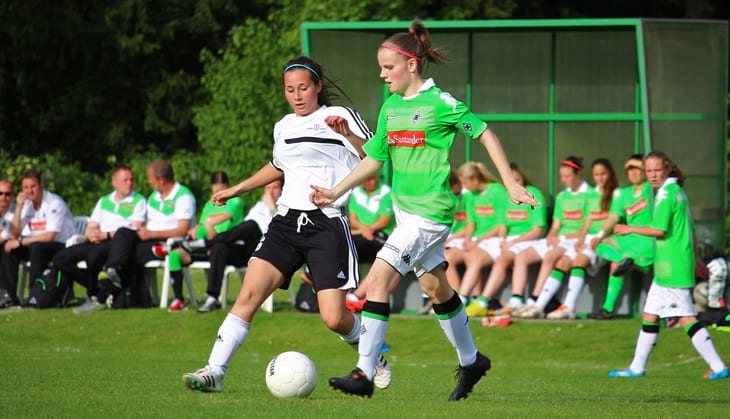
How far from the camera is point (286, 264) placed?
26.6ft

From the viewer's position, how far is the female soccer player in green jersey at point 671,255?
11.1 metres

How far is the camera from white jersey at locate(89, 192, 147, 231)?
16.4 meters

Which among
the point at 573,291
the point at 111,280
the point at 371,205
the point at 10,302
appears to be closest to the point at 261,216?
the point at 371,205

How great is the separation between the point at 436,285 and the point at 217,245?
7.87 m

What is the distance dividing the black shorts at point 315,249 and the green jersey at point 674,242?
3.97 m

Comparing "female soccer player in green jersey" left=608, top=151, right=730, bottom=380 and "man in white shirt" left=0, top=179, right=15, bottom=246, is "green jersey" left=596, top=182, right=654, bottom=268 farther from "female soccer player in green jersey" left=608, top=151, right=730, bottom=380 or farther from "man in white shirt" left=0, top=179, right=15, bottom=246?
"man in white shirt" left=0, top=179, right=15, bottom=246

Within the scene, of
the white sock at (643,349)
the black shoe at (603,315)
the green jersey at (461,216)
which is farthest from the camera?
the green jersey at (461,216)

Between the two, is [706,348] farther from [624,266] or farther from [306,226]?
[306,226]

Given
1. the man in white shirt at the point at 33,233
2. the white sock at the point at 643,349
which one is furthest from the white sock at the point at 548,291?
the man in white shirt at the point at 33,233

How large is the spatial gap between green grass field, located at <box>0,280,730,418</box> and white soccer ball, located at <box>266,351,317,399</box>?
6.8 inches

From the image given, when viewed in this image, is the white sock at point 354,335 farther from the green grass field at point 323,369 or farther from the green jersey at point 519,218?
the green jersey at point 519,218

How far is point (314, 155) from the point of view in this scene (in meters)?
8.23

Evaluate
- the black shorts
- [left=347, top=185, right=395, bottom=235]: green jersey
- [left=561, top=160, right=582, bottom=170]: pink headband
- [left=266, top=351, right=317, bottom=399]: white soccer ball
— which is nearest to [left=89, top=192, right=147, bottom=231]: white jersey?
[left=347, top=185, right=395, bottom=235]: green jersey

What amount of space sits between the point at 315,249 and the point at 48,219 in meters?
9.61
